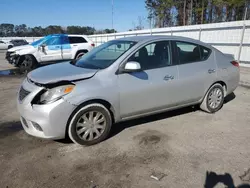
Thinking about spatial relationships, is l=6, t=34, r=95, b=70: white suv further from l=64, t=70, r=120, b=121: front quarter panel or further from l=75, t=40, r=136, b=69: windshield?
l=64, t=70, r=120, b=121: front quarter panel

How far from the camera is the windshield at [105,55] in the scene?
3.71 m

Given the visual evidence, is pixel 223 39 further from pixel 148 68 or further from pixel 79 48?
pixel 148 68

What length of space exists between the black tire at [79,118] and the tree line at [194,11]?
2192cm

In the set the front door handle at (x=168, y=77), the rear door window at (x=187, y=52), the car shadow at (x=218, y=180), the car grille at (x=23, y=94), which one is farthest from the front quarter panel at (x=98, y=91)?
the car shadow at (x=218, y=180)

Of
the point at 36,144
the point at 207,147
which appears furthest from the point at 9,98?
the point at 207,147

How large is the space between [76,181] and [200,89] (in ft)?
10.00

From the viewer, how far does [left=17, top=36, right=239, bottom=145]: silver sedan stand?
3.14 metres

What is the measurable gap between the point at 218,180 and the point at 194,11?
34.8 meters

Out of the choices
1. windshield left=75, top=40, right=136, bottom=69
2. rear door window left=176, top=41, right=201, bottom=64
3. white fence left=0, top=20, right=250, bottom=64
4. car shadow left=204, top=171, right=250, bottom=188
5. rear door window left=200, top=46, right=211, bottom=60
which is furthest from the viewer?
white fence left=0, top=20, right=250, bottom=64

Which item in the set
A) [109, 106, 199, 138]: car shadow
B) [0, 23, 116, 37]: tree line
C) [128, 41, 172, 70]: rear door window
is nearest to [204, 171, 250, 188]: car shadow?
[109, 106, 199, 138]: car shadow

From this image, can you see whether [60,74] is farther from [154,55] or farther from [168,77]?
[168,77]

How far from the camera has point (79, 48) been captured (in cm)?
1302

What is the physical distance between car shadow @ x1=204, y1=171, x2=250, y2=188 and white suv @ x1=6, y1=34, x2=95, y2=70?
11.0 metres

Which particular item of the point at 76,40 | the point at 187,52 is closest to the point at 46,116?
the point at 187,52
